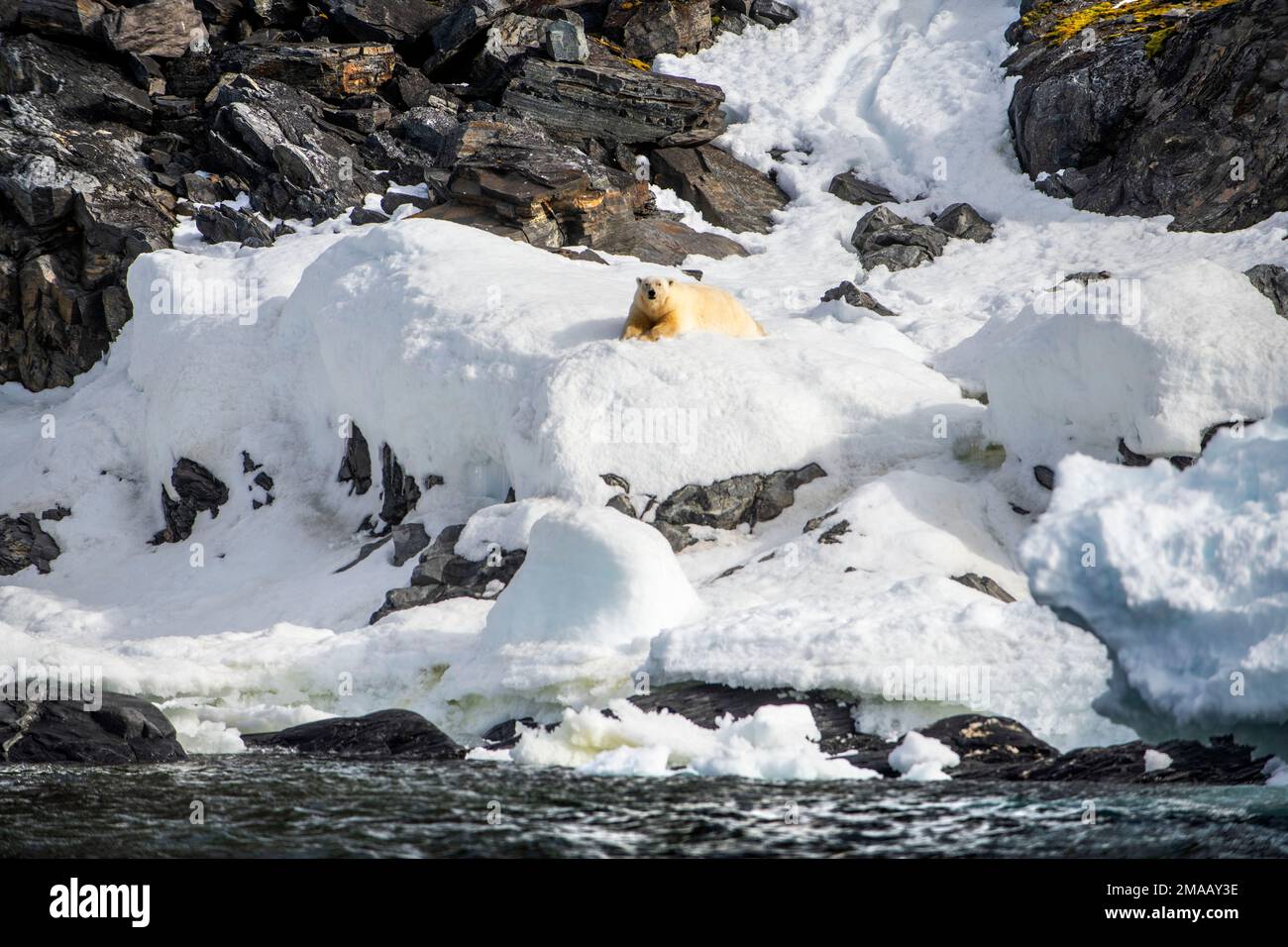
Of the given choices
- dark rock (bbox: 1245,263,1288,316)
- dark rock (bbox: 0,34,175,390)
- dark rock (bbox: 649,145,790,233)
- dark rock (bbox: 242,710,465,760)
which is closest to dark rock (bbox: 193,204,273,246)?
dark rock (bbox: 0,34,175,390)

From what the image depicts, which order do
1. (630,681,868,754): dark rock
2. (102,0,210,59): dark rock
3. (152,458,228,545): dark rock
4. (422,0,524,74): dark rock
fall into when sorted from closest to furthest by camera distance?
(630,681,868,754): dark rock, (152,458,228,545): dark rock, (102,0,210,59): dark rock, (422,0,524,74): dark rock

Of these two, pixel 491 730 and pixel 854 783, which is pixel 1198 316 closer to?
pixel 854 783

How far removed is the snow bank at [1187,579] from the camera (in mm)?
7473

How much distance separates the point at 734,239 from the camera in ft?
77.7

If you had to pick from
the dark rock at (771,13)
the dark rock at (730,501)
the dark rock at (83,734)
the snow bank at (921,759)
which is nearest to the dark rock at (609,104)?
the dark rock at (771,13)

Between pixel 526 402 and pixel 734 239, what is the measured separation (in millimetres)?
12077

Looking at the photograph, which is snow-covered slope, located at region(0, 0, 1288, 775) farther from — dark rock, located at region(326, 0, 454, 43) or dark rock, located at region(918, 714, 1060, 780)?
dark rock, located at region(326, 0, 454, 43)

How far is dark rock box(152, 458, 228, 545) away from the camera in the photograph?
1617 centimetres

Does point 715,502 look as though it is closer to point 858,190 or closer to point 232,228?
point 232,228

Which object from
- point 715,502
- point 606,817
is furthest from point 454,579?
point 606,817

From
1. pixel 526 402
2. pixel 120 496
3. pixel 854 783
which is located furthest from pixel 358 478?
pixel 854 783

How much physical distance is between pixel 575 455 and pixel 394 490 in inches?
120

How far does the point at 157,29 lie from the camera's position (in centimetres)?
2631

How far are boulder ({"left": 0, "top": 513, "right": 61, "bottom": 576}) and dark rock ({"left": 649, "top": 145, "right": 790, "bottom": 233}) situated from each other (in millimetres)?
13631
